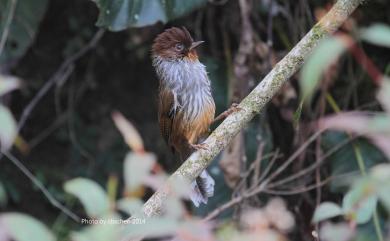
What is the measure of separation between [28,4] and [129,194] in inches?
136

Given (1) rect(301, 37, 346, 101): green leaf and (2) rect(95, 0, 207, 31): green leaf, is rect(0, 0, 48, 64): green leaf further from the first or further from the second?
(1) rect(301, 37, 346, 101): green leaf

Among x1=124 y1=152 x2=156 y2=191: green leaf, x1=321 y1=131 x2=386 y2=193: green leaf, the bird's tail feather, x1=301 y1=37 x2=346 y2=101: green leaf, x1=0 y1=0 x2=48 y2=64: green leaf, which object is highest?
x1=301 y1=37 x2=346 y2=101: green leaf

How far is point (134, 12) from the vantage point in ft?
12.6

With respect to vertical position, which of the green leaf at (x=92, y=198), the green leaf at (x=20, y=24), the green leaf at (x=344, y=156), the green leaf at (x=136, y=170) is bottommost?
the green leaf at (x=344, y=156)

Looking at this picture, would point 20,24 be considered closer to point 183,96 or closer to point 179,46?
point 179,46

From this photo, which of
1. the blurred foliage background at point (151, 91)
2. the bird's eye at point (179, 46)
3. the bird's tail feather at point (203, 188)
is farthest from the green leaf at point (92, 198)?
the bird's eye at point (179, 46)

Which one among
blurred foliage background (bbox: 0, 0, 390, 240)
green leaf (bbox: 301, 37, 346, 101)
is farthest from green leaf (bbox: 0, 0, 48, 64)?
green leaf (bbox: 301, 37, 346, 101)

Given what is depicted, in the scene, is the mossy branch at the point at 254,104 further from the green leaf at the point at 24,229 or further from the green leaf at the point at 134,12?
the green leaf at the point at 24,229

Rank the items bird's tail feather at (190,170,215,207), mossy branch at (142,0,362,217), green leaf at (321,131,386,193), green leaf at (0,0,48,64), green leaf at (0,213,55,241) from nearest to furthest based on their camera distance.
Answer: green leaf at (0,213,55,241), mossy branch at (142,0,362,217), bird's tail feather at (190,170,215,207), green leaf at (321,131,386,193), green leaf at (0,0,48,64)

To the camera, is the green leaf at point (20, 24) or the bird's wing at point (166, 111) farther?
the green leaf at point (20, 24)

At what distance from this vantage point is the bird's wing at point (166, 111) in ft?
12.6

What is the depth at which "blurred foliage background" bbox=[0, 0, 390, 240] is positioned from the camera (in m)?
4.16

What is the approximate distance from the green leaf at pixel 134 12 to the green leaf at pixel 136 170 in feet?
8.40

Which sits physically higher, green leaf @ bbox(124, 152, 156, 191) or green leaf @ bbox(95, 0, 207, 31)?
green leaf @ bbox(124, 152, 156, 191)
